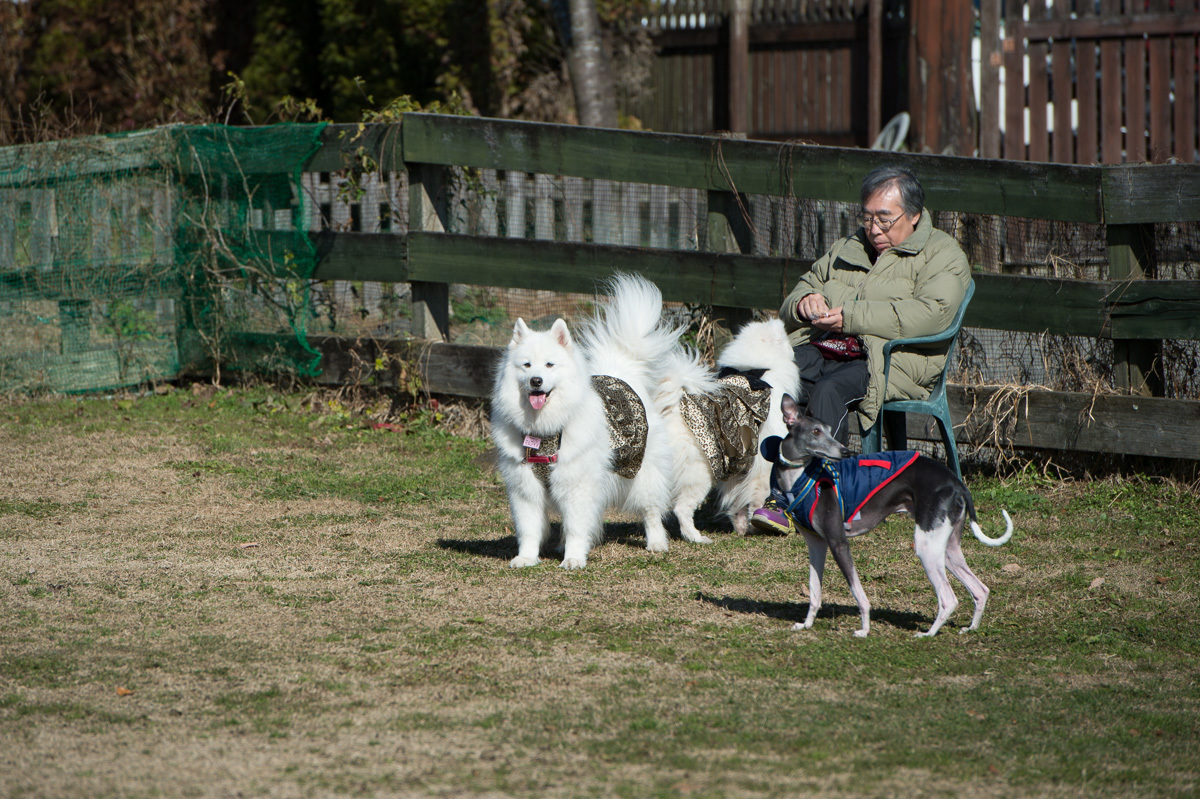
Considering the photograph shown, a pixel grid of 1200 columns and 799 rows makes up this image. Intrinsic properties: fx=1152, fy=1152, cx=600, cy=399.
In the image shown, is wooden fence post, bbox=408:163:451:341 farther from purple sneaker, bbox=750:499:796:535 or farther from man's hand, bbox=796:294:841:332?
man's hand, bbox=796:294:841:332

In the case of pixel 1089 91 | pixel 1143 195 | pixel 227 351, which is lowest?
pixel 227 351

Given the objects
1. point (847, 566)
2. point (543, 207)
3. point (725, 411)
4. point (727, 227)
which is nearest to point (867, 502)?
point (847, 566)

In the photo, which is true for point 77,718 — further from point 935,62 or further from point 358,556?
point 935,62

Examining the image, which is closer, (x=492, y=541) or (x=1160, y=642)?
(x=1160, y=642)

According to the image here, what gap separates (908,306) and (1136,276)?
160 centimetres

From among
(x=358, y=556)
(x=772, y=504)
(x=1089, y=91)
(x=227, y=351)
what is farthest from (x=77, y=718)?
(x=1089, y=91)

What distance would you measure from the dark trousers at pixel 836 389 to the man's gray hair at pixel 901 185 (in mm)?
718

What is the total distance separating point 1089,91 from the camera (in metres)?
10.0

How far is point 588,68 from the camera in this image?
11.3 metres

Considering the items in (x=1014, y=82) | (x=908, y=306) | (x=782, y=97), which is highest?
(x=782, y=97)

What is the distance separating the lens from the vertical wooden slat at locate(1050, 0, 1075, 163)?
9961mm

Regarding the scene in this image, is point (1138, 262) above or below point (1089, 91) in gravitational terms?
below

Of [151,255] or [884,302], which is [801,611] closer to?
[884,302]

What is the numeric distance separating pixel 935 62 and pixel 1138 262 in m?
5.45
